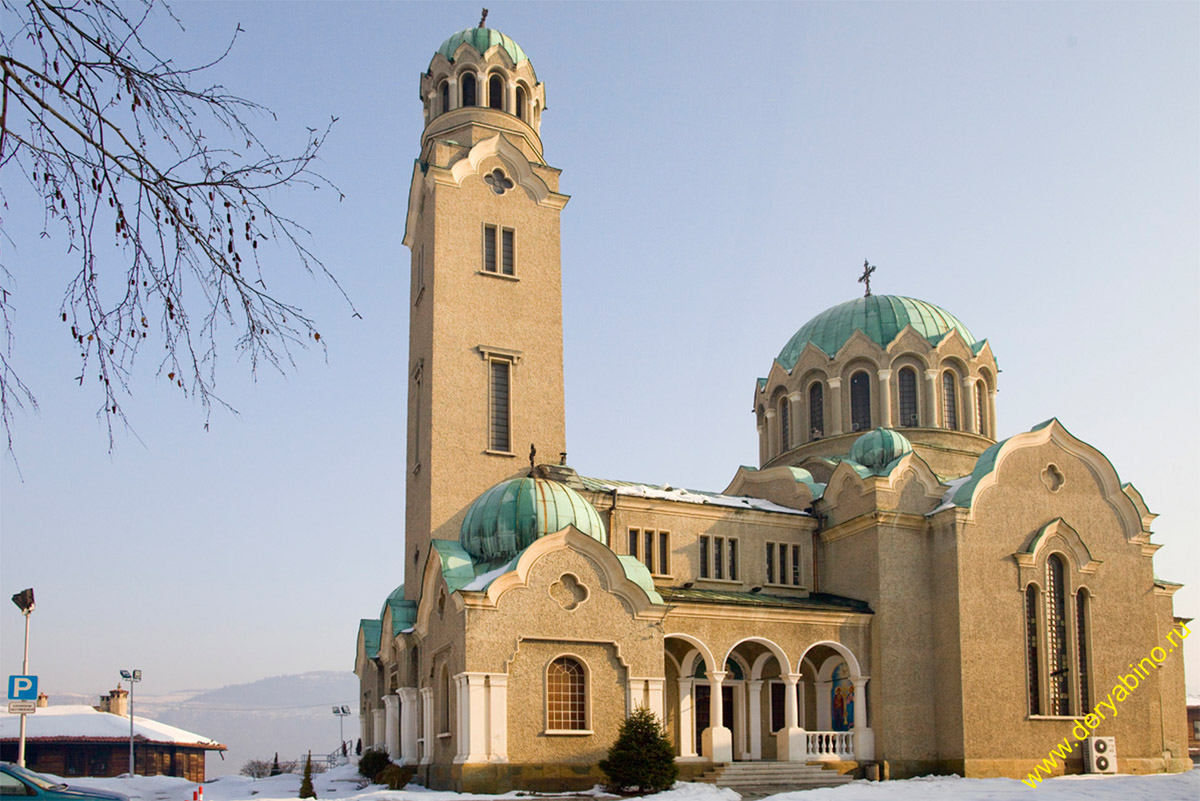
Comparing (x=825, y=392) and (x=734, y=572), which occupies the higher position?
(x=825, y=392)

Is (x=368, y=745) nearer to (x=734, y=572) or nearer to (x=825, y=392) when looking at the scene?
(x=734, y=572)

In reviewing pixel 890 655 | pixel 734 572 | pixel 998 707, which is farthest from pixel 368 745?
pixel 998 707

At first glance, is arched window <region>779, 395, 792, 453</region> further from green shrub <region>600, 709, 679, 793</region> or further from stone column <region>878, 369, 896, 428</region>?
green shrub <region>600, 709, 679, 793</region>

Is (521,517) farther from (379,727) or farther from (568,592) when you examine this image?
(379,727)

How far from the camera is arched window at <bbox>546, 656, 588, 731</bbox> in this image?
2139 centimetres

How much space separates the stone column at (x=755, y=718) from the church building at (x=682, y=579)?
80mm

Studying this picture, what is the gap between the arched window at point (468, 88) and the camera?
30.4 meters

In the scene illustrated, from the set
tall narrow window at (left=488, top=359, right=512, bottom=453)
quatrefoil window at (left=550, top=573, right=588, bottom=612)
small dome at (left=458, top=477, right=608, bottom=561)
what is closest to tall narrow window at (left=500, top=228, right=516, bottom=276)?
tall narrow window at (left=488, top=359, right=512, bottom=453)

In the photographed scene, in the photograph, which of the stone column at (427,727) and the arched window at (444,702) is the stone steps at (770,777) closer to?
the arched window at (444,702)

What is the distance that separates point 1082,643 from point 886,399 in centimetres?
861

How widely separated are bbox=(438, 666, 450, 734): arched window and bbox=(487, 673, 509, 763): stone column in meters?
1.74

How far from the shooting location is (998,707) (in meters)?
25.2

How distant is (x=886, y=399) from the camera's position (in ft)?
107

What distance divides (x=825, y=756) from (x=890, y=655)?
2719 mm
